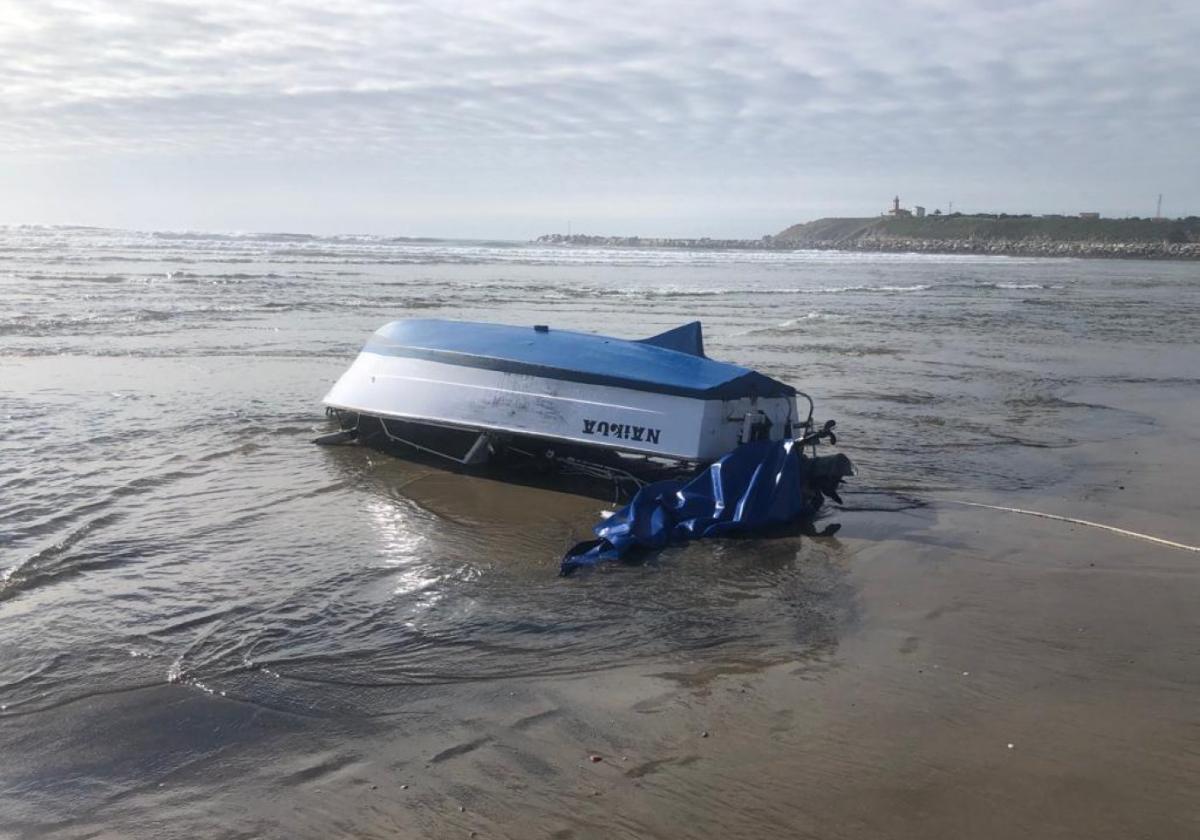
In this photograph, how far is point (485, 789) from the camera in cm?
353

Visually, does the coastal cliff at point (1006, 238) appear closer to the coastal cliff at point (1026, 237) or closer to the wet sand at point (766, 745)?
the coastal cliff at point (1026, 237)

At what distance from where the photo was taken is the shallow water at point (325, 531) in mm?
4453

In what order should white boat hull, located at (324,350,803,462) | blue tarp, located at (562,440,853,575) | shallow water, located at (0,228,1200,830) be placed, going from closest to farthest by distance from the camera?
shallow water, located at (0,228,1200,830)
blue tarp, located at (562,440,853,575)
white boat hull, located at (324,350,803,462)

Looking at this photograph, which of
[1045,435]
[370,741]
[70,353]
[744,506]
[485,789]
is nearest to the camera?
[485,789]

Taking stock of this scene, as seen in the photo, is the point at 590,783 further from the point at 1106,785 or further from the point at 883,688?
the point at 1106,785

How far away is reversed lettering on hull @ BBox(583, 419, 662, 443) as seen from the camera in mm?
7520

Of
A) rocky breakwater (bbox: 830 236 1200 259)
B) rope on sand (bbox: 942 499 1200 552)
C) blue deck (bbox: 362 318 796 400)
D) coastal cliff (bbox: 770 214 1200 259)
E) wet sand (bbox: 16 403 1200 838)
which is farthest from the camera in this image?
coastal cliff (bbox: 770 214 1200 259)

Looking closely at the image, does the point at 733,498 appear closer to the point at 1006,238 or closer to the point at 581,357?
the point at 581,357

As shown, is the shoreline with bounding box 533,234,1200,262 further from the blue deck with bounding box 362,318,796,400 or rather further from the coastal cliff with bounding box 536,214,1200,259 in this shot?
the blue deck with bounding box 362,318,796,400

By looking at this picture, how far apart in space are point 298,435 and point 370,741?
5.84m

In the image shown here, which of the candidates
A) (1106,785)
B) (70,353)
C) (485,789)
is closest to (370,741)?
(485,789)

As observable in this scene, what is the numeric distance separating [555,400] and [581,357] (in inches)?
17.5

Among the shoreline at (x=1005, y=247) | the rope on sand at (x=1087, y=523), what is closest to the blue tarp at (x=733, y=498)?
the rope on sand at (x=1087, y=523)

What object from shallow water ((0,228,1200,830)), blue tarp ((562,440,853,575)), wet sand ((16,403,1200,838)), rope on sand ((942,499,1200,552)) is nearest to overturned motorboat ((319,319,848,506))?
blue tarp ((562,440,853,575))
